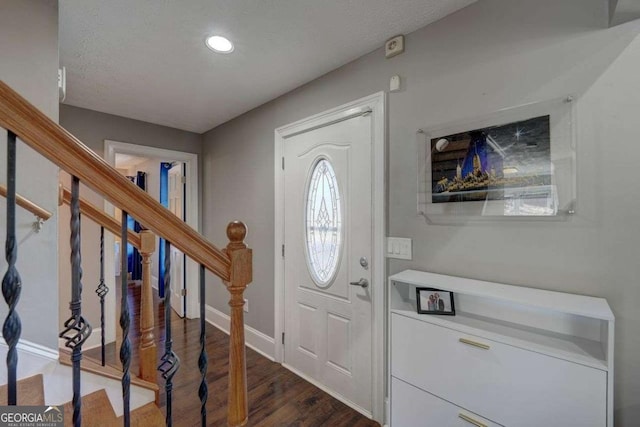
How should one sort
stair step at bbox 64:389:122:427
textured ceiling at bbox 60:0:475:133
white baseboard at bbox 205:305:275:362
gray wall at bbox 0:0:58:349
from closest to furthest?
stair step at bbox 64:389:122:427, gray wall at bbox 0:0:58:349, textured ceiling at bbox 60:0:475:133, white baseboard at bbox 205:305:275:362

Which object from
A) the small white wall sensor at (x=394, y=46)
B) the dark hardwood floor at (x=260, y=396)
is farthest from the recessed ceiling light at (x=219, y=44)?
the dark hardwood floor at (x=260, y=396)

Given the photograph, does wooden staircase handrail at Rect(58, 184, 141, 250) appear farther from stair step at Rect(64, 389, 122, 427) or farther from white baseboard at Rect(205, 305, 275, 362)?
white baseboard at Rect(205, 305, 275, 362)

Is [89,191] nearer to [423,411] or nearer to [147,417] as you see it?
[147,417]

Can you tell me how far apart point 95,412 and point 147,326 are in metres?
0.51

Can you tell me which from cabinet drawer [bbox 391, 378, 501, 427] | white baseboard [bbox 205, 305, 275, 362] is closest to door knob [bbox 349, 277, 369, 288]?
cabinet drawer [bbox 391, 378, 501, 427]

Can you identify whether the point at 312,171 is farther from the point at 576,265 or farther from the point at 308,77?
the point at 576,265

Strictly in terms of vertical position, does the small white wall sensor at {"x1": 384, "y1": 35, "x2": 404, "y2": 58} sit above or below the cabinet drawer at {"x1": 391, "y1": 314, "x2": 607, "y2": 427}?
above

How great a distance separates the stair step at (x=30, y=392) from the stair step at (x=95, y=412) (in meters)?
0.13

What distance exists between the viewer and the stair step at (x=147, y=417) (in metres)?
1.31

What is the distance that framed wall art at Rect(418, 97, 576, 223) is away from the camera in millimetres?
1281

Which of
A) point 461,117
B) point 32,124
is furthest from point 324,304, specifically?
point 32,124

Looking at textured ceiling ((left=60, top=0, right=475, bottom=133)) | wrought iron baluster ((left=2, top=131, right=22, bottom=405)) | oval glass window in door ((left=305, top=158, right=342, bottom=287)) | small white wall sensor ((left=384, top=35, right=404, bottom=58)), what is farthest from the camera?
oval glass window in door ((left=305, top=158, right=342, bottom=287))

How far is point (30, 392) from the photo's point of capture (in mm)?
1161

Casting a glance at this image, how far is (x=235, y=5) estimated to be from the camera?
155 centimetres
